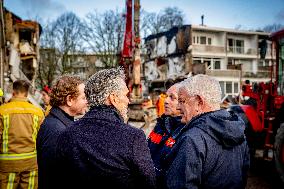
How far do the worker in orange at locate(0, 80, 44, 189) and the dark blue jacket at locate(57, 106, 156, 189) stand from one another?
89.5 inches

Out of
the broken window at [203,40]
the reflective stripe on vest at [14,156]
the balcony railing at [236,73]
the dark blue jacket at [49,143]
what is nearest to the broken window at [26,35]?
the balcony railing at [236,73]

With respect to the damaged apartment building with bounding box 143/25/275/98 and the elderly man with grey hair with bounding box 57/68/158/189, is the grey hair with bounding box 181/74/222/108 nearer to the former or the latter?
the elderly man with grey hair with bounding box 57/68/158/189

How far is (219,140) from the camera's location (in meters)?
2.19

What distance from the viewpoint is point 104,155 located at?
180 centimetres

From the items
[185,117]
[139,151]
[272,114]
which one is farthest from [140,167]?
[272,114]

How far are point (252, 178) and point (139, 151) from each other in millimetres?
6082

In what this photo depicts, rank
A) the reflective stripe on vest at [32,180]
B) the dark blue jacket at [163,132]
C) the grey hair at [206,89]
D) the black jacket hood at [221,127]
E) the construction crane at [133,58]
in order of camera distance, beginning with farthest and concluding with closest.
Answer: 1. the construction crane at [133,58]
2. the reflective stripe on vest at [32,180]
3. the dark blue jacket at [163,132]
4. the grey hair at [206,89]
5. the black jacket hood at [221,127]

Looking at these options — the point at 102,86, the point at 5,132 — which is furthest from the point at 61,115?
the point at 5,132

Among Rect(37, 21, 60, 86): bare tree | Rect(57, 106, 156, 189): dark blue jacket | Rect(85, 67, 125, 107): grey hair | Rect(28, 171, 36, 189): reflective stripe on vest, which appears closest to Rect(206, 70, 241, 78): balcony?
Rect(37, 21, 60, 86): bare tree

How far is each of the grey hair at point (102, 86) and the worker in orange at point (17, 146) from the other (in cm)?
223

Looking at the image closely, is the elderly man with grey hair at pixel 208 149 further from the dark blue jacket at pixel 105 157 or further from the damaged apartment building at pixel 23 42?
the damaged apartment building at pixel 23 42

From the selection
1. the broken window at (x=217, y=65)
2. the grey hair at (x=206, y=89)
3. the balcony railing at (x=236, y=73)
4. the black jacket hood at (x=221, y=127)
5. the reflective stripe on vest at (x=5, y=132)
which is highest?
the broken window at (x=217, y=65)

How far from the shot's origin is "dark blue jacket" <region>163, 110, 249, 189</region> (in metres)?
2.03

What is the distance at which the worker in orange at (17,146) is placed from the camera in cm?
386
